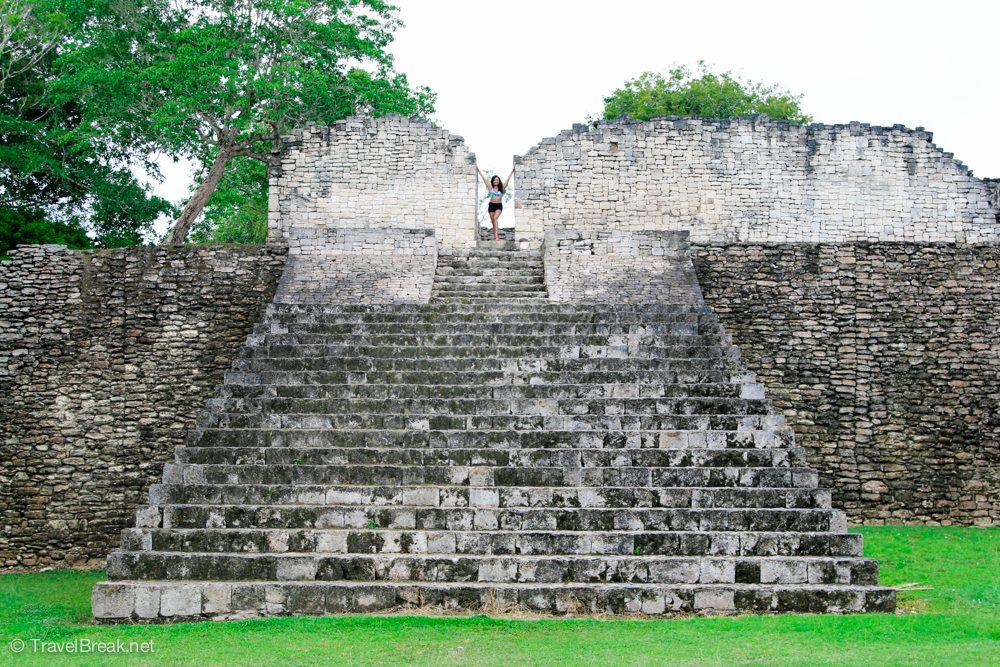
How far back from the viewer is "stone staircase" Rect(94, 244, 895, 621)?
26.0 feet

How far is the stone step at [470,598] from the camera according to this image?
7801 mm

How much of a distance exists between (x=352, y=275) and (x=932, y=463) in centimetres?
721

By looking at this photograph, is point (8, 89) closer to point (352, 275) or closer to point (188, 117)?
point (188, 117)

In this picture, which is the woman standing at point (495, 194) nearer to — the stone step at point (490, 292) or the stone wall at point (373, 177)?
the stone wall at point (373, 177)

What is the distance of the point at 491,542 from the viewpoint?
8312 mm

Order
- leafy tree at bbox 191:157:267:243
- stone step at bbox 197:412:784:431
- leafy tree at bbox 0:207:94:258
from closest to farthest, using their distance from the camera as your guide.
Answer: stone step at bbox 197:412:784:431 < leafy tree at bbox 0:207:94:258 < leafy tree at bbox 191:157:267:243

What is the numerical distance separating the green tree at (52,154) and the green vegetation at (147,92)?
0.03 meters

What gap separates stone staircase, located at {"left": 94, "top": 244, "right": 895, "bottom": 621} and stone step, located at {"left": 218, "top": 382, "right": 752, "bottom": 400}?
2cm

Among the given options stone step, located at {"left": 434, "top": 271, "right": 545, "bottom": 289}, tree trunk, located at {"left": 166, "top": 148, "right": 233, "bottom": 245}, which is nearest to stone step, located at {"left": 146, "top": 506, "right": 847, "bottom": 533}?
stone step, located at {"left": 434, "top": 271, "right": 545, "bottom": 289}

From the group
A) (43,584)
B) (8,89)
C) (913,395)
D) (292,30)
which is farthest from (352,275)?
(8,89)

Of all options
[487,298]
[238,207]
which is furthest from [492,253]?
[238,207]

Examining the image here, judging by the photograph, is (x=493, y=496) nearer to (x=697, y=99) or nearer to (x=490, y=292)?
(x=490, y=292)

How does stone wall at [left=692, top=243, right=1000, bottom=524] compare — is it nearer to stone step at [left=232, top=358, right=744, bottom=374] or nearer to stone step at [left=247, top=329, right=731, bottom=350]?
stone step at [left=247, top=329, right=731, bottom=350]

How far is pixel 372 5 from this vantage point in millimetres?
19891
